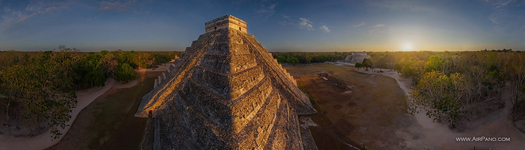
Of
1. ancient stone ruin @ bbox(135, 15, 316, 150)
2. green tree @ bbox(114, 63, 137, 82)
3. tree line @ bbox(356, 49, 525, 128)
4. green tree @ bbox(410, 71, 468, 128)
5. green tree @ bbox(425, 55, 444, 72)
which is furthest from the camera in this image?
green tree @ bbox(114, 63, 137, 82)

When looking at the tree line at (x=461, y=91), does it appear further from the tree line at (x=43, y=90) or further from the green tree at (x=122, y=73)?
the green tree at (x=122, y=73)

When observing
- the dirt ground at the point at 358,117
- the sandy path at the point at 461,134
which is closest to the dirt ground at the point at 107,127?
the dirt ground at the point at 358,117

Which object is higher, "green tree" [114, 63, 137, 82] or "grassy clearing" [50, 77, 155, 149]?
"green tree" [114, 63, 137, 82]

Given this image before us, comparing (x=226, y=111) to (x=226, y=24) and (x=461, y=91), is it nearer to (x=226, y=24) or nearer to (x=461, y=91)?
(x=461, y=91)

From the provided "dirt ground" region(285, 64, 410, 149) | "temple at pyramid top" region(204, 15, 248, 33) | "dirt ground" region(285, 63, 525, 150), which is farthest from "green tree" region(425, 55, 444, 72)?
"temple at pyramid top" region(204, 15, 248, 33)

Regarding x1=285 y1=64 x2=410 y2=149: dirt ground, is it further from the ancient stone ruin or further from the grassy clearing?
the grassy clearing

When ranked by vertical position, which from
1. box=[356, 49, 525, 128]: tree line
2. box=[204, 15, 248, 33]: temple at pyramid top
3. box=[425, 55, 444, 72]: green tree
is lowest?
box=[356, 49, 525, 128]: tree line
